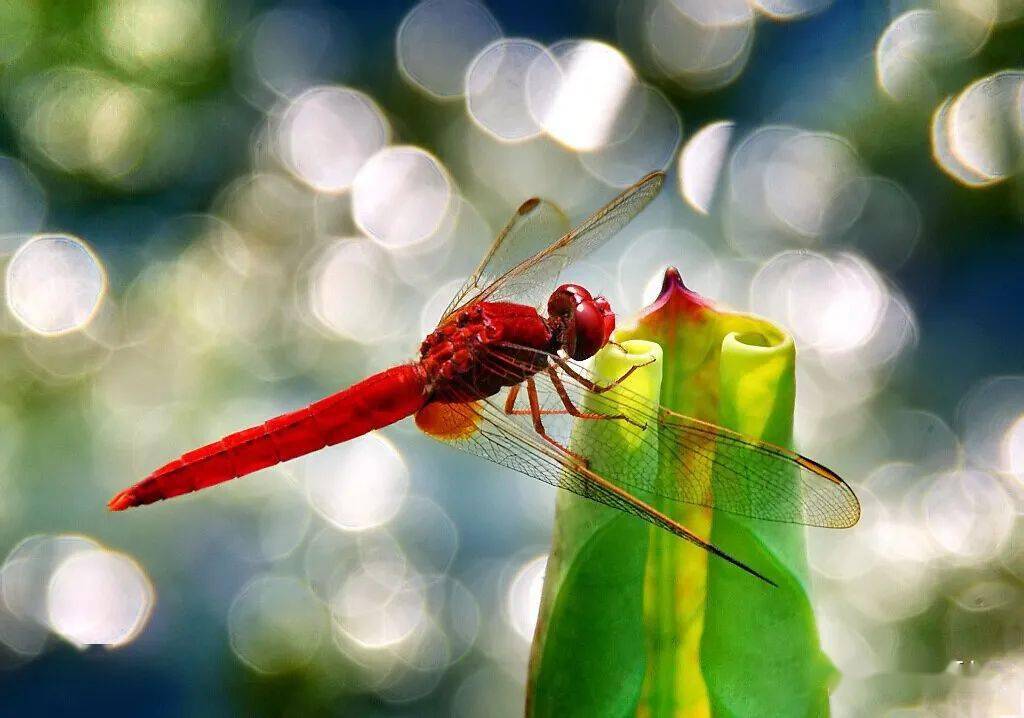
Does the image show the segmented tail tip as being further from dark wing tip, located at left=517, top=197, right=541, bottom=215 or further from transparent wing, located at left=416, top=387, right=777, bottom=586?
dark wing tip, located at left=517, top=197, right=541, bottom=215

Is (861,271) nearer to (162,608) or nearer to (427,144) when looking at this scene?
(427,144)

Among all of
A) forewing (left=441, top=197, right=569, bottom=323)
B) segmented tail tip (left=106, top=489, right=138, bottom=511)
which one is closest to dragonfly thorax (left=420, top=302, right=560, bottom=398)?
forewing (left=441, top=197, right=569, bottom=323)

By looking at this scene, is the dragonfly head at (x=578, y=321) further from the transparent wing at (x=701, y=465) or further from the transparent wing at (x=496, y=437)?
the transparent wing at (x=701, y=465)

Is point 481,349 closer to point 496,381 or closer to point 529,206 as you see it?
point 496,381

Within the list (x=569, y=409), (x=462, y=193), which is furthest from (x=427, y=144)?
(x=569, y=409)

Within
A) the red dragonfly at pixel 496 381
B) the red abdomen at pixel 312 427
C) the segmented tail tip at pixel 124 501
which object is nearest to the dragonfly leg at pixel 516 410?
the red dragonfly at pixel 496 381

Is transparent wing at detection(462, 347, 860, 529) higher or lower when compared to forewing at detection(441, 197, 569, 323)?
lower

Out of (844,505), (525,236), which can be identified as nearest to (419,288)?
(525,236)
